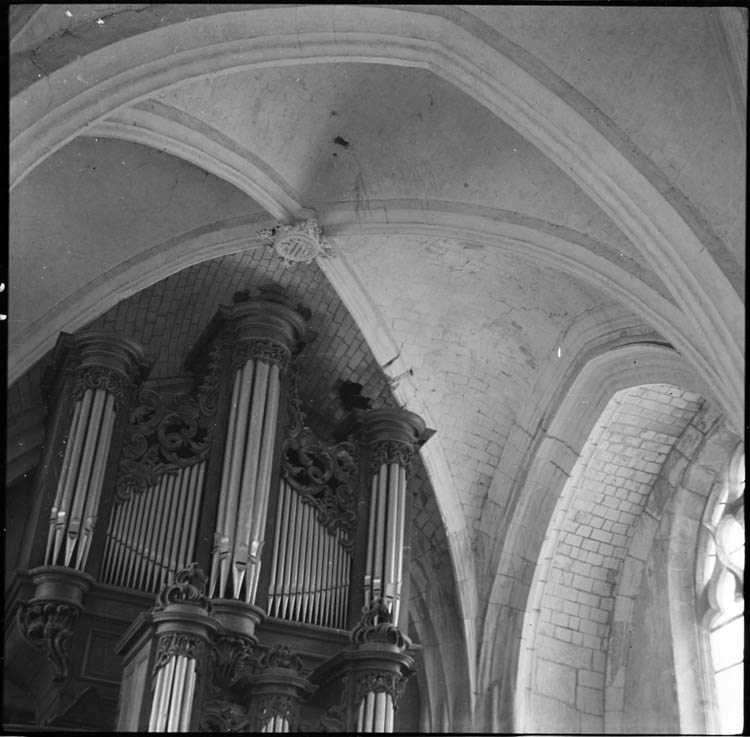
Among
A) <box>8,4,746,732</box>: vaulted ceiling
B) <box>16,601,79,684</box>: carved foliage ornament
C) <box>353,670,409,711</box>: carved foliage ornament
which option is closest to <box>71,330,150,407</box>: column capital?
<box>8,4,746,732</box>: vaulted ceiling

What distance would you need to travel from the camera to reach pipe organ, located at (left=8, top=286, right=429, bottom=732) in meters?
9.08

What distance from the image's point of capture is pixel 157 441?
10.8 m

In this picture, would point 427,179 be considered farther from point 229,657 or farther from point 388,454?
point 229,657

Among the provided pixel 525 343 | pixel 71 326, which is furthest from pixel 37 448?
pixel 525 343

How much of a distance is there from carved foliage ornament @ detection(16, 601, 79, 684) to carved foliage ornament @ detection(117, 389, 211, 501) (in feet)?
3.77

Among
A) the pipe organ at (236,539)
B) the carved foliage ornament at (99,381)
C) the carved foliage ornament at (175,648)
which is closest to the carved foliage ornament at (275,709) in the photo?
the pipe organ at (236,539)

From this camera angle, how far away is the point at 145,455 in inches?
417

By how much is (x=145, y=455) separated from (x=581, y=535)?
3.56 m

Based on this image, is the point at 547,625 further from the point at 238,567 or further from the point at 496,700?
the point at 238,567

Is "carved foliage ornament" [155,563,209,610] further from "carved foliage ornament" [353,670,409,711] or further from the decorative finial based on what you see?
the decorative finial

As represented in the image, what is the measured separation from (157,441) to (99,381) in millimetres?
623

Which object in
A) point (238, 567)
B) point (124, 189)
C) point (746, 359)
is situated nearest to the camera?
point (746, 359)

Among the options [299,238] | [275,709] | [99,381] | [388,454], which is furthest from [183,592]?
[299,238]

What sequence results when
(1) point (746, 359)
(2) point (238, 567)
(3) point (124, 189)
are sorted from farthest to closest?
(3) point (124, 189), (2) point (238, 567), (1) point (746, 359)
